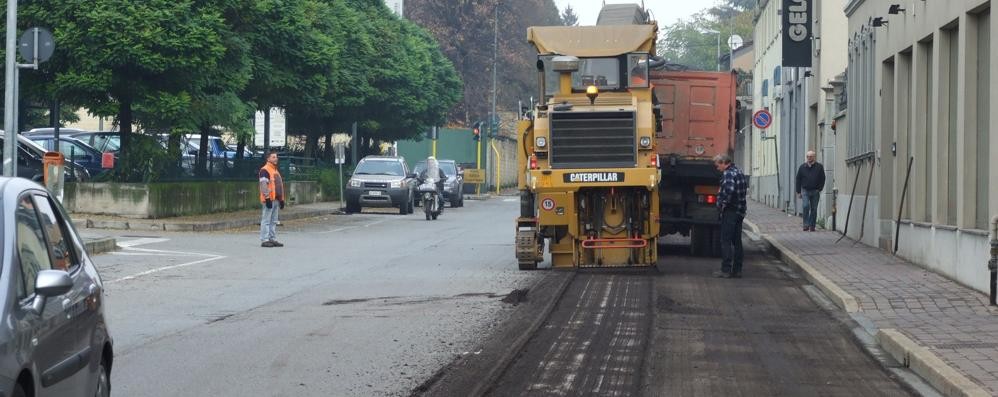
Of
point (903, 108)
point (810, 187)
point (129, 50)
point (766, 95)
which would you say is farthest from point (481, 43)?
point (903, 108)

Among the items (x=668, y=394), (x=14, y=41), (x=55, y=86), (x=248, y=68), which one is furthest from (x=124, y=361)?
(x=248, y=68)

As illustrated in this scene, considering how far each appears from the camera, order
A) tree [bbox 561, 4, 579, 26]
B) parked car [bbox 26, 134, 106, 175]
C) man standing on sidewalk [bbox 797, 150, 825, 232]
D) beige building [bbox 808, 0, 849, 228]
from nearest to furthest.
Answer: man standing on sidewalk [bbox 797, 150, 825, 232]
parked car [bbox 26, 134, 106, 175]
beige building [bbox 808, 0, 849, 228]
tree [bbox 561, 4, 579, 26]

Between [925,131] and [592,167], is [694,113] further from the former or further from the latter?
[592,167]

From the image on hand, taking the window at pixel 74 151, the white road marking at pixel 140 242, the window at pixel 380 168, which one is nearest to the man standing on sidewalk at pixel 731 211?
the white road marking at pixel 140 242

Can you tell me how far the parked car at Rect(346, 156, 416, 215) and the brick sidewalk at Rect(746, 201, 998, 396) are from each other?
1859 cm

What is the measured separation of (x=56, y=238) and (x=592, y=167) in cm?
1318

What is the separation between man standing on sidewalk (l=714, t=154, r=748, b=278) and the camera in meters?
19.7

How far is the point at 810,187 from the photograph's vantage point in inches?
1262

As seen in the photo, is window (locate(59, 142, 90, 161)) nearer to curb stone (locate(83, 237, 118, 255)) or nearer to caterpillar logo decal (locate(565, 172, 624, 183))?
curb stone (locate(83, 237, 118, 255))

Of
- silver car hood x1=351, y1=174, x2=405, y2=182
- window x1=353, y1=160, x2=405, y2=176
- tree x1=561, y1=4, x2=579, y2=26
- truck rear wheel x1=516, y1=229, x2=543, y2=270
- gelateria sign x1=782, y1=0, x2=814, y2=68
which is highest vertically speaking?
tree x1=561, y1=4, x2=579, y2=26

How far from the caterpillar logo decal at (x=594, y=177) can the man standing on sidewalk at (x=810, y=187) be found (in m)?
13.1

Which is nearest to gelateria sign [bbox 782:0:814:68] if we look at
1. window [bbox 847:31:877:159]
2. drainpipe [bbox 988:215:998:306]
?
window [bbox 847:31:877:159]

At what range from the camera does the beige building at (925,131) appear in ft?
58.3

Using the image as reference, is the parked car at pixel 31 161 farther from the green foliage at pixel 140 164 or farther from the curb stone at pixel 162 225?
the curb stone at pixel 162 225
